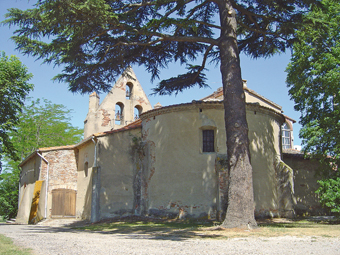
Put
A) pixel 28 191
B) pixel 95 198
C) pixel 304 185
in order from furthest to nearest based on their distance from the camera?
pixel 28 191
pixel 304 185
pixel 95 198

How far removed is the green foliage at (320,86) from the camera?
15.7 m

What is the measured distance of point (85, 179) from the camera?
1989 centimetres

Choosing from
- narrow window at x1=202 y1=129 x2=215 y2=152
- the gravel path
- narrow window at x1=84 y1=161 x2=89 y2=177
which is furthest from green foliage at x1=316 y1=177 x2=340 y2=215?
A: narrow window at x1=84 y1=161 x2=89 y2=177

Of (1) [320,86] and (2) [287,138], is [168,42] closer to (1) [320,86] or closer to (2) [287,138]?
(1) [320,86]

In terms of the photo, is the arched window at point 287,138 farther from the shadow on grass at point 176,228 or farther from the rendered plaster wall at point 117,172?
the rendered plaster wall at point 117,172

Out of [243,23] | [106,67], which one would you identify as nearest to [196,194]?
[106,67]

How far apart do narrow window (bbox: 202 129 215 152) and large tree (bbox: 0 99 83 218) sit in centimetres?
2036

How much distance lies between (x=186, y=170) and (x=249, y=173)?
4774 millimetres

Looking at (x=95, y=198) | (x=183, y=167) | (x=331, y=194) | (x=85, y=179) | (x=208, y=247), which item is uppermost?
(x=183, y=167)

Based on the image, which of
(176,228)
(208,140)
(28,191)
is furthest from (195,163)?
(28,191)

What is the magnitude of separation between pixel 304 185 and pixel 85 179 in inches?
542

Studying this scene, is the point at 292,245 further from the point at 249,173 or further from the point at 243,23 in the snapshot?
the point at 243,23

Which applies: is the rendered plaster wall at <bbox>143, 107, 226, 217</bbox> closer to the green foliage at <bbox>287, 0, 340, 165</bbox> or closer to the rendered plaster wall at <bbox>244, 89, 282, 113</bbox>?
the green foliage at <bbox>287, 0, 340, 165</bbox>

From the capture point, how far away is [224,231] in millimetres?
10445
